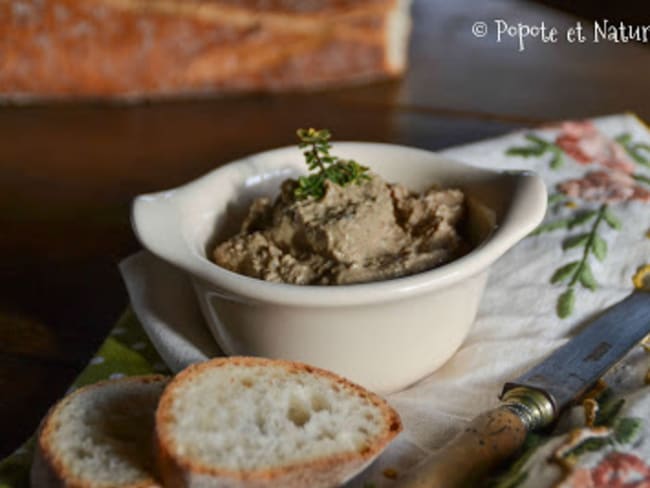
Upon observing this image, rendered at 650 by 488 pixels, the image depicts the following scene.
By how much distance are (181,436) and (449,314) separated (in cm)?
40

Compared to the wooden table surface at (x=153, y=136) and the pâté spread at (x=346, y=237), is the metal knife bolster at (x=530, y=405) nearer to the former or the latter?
the pâté spread at (x=346, y=237)


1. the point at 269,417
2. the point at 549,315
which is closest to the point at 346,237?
the point at 269,417

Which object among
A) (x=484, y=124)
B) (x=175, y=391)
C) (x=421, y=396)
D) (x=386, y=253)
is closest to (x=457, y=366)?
(x=421, y=396)

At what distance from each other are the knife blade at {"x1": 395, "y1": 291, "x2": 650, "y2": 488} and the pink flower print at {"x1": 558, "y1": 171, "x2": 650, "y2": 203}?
221 mm

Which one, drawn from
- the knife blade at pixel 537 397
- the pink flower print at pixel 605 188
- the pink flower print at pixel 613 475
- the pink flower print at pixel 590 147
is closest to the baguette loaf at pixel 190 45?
the pink flower print at pixel 590 147

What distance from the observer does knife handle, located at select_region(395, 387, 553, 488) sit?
1.05 m

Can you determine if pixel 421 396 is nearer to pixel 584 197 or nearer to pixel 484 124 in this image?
pixel 584 197

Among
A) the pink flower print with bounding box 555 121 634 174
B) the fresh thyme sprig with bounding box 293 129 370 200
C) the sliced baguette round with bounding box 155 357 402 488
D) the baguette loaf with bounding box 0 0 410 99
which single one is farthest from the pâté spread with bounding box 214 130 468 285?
the baguette loaf with bounding box 0 0 410 99

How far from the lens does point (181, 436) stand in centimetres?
105

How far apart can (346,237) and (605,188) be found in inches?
22.9

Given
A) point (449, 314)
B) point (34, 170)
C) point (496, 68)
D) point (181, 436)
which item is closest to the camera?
point (181, 436)

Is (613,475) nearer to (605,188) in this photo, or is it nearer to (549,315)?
(549,315)

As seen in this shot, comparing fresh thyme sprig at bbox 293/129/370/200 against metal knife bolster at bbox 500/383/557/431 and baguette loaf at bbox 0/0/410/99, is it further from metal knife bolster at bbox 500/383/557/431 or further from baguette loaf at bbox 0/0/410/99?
baguette loaf at bbox 0/0/410/99

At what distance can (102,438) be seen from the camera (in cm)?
112
